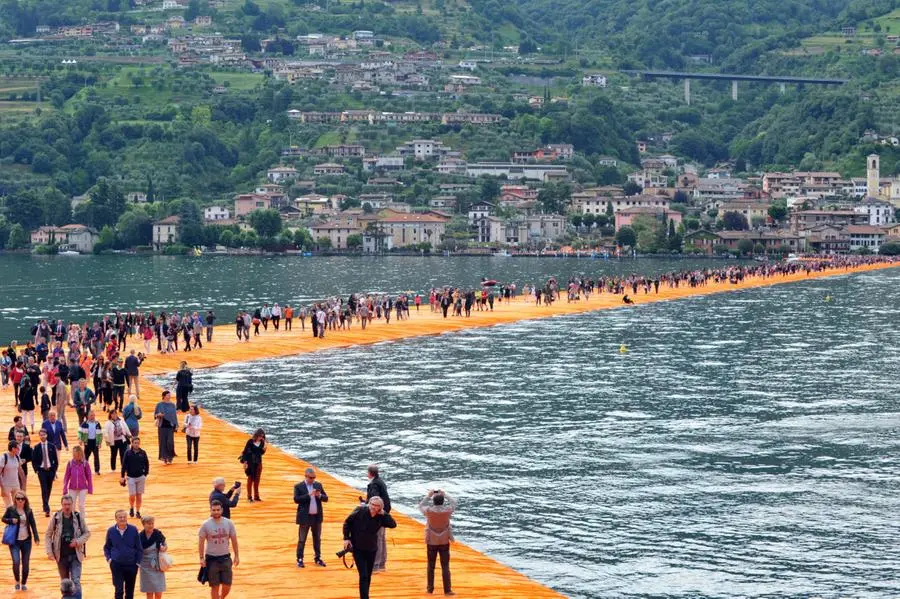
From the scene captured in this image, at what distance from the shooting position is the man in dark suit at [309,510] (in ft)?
85.7

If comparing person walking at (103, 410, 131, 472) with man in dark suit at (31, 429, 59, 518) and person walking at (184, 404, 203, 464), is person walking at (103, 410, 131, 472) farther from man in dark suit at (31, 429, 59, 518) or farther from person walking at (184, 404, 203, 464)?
man in dark suit at (31, 429, 59, 518)

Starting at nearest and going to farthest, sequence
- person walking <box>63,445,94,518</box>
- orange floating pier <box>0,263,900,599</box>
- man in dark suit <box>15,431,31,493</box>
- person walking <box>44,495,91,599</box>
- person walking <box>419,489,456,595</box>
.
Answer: person walking <box>44,495,91,599</box> < person walking <box>419,489,456,595</box> < orange floating pier <box>0,263,900,599</box> < person walking <box>63,445,94,518</box> < man in dark suit <box>15,431,31,493</box>

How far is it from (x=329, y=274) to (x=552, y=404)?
373 ft

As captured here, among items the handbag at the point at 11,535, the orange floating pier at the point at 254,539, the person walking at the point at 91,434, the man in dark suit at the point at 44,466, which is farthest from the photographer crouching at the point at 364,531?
the person walking at the point at 91,434

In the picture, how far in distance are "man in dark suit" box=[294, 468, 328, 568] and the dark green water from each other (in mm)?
60332

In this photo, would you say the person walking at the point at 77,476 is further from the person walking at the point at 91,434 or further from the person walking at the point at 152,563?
the person walking at the point at 91,434

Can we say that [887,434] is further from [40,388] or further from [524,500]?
[40,388]

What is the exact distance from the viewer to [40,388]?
41.3m

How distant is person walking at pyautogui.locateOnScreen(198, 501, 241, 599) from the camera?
73.2ft

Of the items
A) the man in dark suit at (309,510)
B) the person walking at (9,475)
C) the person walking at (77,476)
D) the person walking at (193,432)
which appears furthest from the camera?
the person walking at (193,432)

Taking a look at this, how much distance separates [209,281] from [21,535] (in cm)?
12310

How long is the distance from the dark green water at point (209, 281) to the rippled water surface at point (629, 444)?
3482 cm

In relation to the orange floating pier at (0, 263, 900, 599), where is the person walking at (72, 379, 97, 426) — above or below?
above

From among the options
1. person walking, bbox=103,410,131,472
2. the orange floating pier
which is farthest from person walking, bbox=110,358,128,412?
person walking, bbox=103,410,131,472
